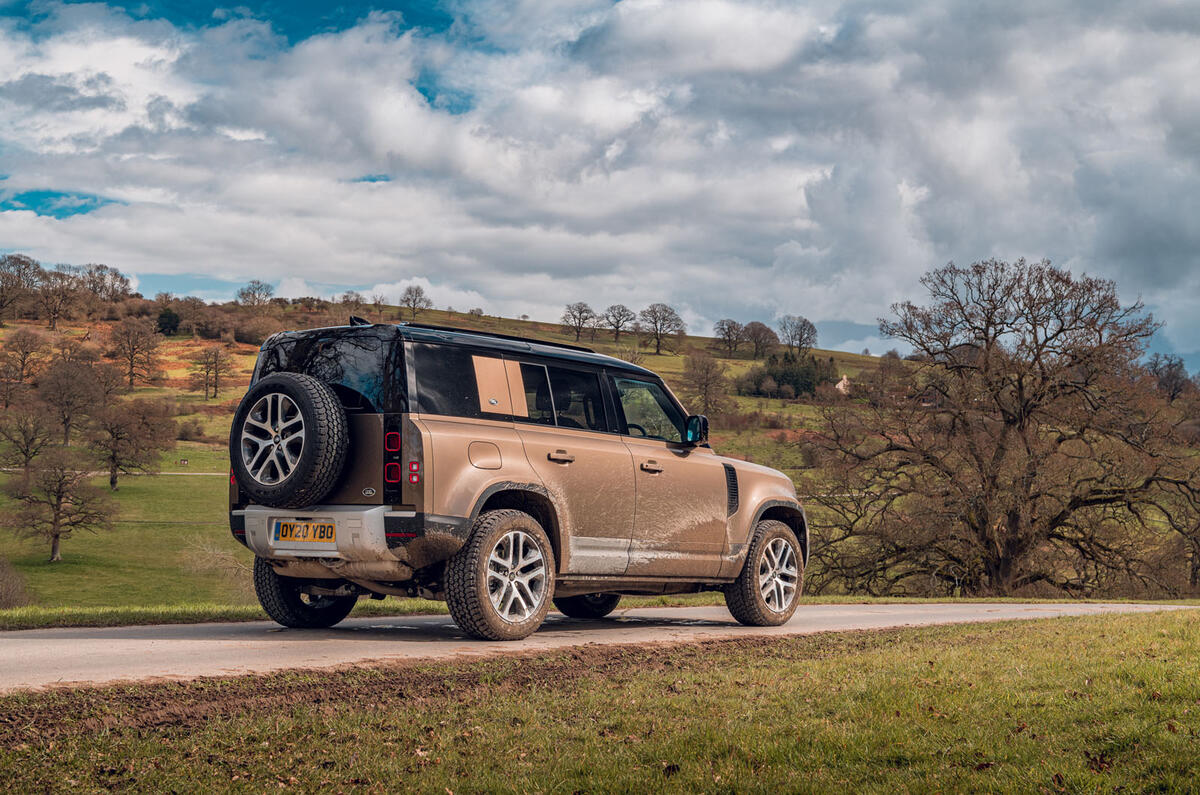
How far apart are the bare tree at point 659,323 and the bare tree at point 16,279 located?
58.8 meters

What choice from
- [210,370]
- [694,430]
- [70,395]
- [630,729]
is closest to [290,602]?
[694,430]

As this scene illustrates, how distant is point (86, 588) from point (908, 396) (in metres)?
36.2

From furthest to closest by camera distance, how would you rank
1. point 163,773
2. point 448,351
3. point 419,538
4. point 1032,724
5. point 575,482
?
point 575,482
point 448,351
point 419,538
point 1032,724
point 163,773

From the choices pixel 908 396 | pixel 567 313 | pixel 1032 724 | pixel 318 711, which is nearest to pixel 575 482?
pixel 318 711

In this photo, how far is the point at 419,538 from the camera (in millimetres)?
7781

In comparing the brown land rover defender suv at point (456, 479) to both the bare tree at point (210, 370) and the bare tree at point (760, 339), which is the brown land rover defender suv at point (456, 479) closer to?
the bare tree at point (210, 370)

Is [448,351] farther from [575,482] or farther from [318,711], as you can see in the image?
[318,711]

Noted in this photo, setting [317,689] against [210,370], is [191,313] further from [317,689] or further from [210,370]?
[317,689]

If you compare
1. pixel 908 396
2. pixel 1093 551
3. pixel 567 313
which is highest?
pixel 567 313

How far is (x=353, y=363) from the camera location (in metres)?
8.25

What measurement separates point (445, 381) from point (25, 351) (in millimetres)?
80577

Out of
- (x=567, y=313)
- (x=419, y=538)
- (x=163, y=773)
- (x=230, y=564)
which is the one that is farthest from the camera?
(x=567, y=313)

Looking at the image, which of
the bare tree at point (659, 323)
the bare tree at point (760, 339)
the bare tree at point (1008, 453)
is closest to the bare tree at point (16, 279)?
the bare tree at point (659, 323)

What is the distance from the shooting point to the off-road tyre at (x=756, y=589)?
1064cm
